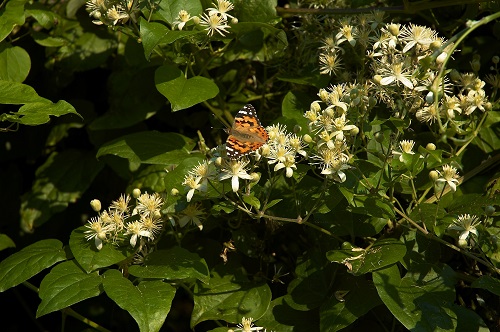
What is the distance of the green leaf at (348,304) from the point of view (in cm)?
197

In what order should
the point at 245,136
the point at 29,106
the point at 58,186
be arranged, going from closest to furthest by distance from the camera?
the point at 245,136 → the point at 29,106 → the point at 58,186

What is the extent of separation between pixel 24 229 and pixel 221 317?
123 cm

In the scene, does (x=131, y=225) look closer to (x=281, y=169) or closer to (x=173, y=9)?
(x=281, y=169)

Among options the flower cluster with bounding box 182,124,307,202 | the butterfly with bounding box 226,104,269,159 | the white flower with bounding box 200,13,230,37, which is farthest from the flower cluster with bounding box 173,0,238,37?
the flower cluster with bounding box 182,124,307,202

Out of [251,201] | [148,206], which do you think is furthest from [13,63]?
[251,201]

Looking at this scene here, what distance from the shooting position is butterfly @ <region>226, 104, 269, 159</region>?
1863mm

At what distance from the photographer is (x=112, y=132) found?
297 centimetres

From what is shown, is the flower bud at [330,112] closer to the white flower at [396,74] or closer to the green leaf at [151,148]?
the white flower at [396,74]

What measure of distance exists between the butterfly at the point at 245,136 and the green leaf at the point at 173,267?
15.6 inches

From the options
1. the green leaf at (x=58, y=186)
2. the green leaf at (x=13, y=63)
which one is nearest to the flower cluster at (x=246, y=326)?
the green leaf at (x=58, y=186)

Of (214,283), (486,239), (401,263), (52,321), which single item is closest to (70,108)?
(214,283)

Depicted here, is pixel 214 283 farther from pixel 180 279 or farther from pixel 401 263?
pixel 401 263

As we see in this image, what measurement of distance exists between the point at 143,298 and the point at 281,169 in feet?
1.83

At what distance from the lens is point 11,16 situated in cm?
258
